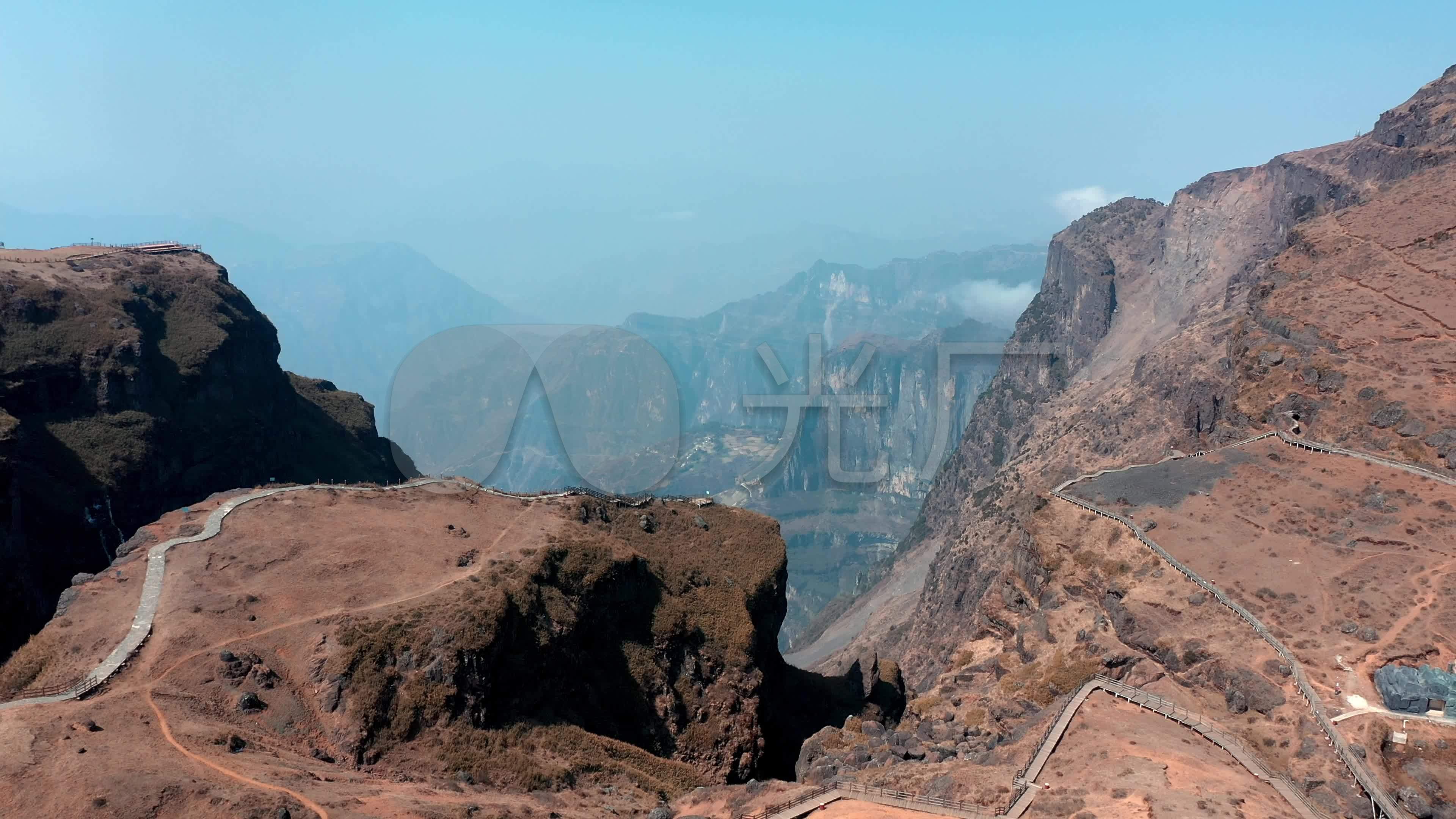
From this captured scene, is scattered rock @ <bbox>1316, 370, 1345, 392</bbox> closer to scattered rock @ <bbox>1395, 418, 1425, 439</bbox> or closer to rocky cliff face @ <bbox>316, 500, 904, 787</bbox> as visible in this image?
scattered rock @ <bbox>1395, 418, 1425, 439</bbox>

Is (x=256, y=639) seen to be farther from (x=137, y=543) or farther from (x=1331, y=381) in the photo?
(x=1331, y=381)

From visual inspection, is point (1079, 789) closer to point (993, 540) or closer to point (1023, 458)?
point (993, 540)

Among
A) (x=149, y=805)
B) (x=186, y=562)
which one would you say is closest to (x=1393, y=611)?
(x=149, y=805)

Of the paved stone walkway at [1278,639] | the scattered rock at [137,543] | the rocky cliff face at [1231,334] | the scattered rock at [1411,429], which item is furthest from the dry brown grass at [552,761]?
the scattered rock at [1411,429]

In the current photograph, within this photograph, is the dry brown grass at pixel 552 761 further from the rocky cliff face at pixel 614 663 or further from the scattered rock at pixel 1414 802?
the scattered rock at pixel 1414 802

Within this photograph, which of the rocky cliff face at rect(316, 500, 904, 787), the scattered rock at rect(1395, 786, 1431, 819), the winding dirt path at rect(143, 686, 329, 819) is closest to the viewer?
the winding dirt path at rect(143, 686, 329, 819)

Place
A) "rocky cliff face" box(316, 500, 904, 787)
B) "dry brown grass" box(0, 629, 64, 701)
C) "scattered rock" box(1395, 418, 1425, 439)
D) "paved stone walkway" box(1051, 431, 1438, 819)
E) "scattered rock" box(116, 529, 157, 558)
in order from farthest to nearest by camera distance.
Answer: "scattered rock" box(1395, 418, 1425, 439) < "scattered rock" box(116, 529, 157, 558) < "rocky cliff face" box(316, 500, 904, 787) < "dry brown grass" box(0, 629, 64, 701) < "paved stone walkway" box(1051, 431, 1438, 819)

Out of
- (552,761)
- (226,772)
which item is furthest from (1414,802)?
(226,772)

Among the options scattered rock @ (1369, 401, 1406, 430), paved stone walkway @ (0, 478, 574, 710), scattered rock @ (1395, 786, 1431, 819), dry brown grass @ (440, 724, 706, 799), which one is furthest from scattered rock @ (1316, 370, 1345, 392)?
paved stone walkway @ (0, 478, 574, 710)
